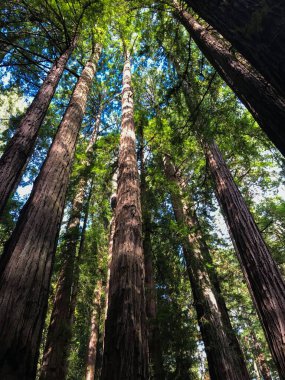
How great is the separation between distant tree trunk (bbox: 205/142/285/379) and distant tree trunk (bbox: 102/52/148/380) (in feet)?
7.12

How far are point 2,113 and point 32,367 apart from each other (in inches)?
1099

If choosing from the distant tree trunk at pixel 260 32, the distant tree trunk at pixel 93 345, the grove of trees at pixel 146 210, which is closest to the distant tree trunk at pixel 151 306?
the grove of trees at pixel 146 210

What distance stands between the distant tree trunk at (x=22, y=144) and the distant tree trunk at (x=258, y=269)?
412cm

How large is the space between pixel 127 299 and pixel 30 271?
110 centimetres

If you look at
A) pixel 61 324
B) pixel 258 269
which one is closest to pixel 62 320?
pixel 61 324

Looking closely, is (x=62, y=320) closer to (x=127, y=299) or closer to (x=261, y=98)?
(x=127, y=299)

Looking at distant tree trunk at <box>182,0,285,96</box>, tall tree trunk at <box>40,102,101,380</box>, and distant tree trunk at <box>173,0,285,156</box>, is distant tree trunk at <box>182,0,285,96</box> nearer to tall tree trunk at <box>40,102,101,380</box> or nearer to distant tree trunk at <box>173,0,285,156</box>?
distant tree trunk at <box>173,0,285,156</box>

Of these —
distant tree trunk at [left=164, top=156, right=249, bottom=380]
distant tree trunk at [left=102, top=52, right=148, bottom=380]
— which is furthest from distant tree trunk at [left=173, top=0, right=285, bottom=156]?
distant tree trunk at [left=164, top=156, right=249, bottom=380]

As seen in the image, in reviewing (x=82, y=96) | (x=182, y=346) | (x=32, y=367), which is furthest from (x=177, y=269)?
(x=32, y=367)

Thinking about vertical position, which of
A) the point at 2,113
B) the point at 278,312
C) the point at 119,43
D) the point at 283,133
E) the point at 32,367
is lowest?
the point at 32,367

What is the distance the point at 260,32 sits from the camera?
Result: 173 cm

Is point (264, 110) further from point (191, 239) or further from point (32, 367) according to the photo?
point (191, 239)

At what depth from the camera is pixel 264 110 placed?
2090 millimetres

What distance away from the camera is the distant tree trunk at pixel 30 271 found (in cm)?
202
